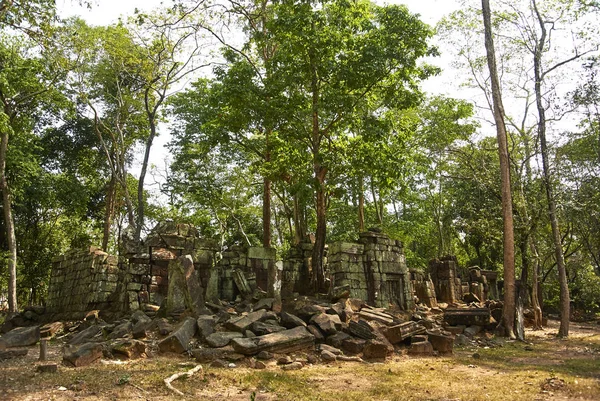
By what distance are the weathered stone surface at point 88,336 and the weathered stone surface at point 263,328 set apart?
3396 mm

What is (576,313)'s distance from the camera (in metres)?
24.6

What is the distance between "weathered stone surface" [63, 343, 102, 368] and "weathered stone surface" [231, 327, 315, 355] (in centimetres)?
226

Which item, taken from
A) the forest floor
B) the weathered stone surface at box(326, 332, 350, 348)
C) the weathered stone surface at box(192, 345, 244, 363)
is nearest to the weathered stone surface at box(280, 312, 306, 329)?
the weathered stone surface at box(326, 332, 350, 348)

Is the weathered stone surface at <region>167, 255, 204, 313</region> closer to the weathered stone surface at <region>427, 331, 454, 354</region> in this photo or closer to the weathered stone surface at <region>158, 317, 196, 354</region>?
the weathered stone surface at <region>158, 317, 196, 354</region>

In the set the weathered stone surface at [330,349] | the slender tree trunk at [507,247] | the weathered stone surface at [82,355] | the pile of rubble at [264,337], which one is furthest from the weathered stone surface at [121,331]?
the slender tree trunk at [507,247]

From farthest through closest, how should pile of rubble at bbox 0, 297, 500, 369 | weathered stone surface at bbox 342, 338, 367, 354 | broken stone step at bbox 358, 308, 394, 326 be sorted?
broken stone step at bbox 358, 308, 394, 326
weathered stone surface at bbox 342, 338, 367, 354
pile of rubble at bbox 0, 297, 500, 369

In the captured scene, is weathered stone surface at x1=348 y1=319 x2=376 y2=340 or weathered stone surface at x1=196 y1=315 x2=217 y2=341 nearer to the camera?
weathered stone surface at x1=196 y1=315 x2=217 y2=341

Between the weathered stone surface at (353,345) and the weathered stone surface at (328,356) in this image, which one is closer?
the weathered stone surface at (328,356)

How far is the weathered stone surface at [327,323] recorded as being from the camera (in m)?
10.3

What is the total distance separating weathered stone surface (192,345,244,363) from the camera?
8461 mm

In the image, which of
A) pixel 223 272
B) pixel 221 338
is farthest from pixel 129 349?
pixel 223 272

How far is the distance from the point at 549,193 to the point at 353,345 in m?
9.55

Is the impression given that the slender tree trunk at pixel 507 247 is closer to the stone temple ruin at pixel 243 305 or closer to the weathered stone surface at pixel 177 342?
the stone temple ruin at pixel 243 305

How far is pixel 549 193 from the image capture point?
15656 mm
